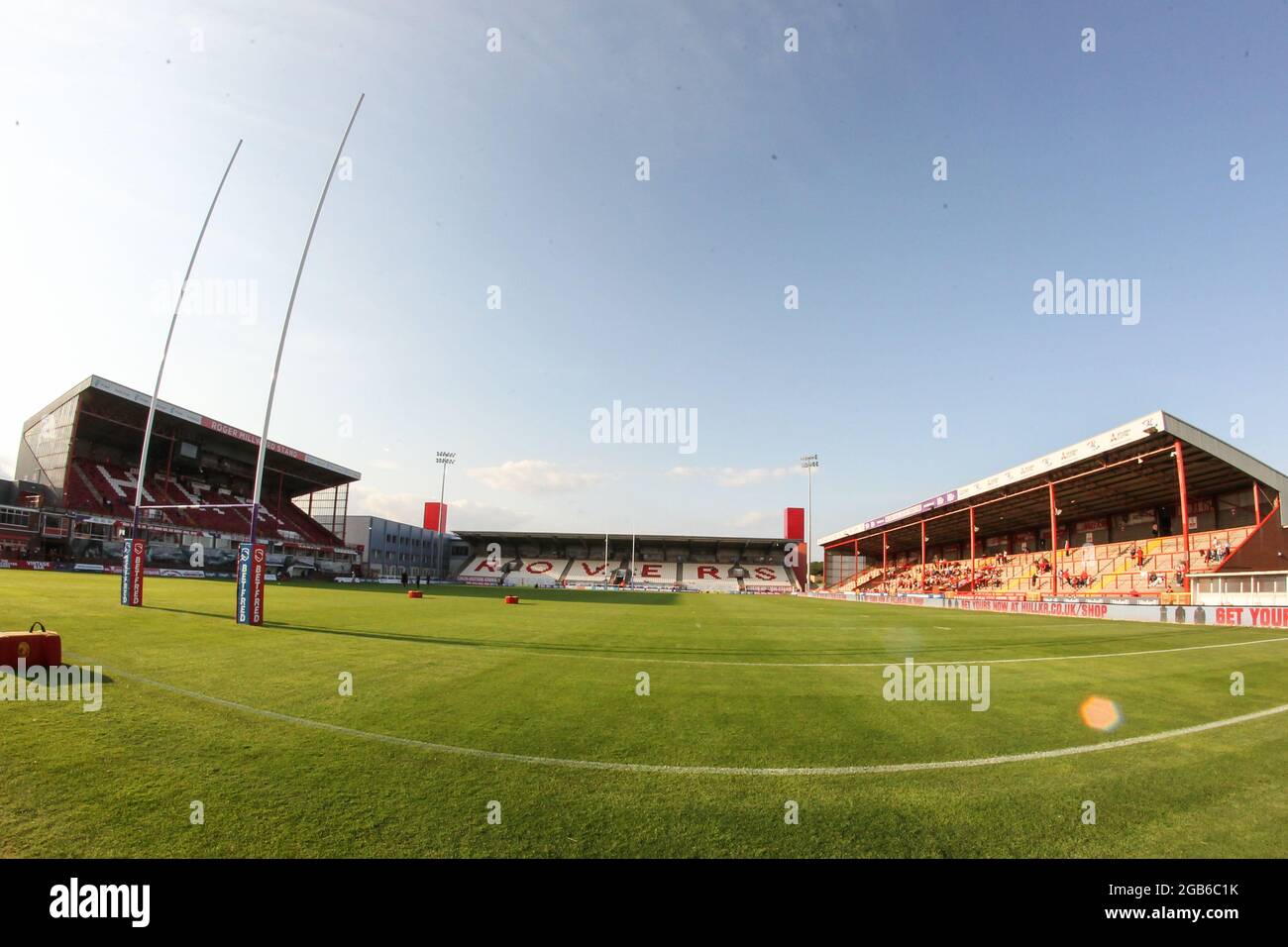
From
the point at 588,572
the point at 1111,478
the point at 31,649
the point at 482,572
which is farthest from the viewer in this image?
the point at 482,572

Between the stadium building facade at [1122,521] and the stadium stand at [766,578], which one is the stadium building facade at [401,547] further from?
the stadium building facade at [1122,521]

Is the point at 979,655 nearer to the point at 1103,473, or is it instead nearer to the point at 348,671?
the point at 348,671

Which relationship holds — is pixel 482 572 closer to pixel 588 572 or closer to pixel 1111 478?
pixel 588 572

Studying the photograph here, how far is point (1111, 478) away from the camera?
37688 mm

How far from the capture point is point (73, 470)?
46.8m

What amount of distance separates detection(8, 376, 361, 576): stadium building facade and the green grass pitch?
33.7 m

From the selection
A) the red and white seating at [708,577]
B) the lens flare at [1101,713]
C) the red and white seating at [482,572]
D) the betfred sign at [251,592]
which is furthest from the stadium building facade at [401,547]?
the lens flare at [1101,713]

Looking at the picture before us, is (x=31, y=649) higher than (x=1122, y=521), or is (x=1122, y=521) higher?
(x=1122, y=521)

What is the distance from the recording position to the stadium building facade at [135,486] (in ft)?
141

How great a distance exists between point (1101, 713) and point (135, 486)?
71.7 m

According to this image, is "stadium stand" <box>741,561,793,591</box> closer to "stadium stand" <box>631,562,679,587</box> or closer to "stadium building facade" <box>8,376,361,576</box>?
"stadium stand" <box>631,562,679,587</box>

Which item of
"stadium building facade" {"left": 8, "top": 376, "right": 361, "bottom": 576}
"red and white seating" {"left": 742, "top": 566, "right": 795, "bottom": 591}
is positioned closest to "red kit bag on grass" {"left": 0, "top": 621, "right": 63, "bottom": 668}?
"stadium building facade" {"left": 8, "top": 376, "right": 361, "bottom": 576}

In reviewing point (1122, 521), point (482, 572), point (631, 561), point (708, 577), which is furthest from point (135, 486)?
point (1122, 521)
